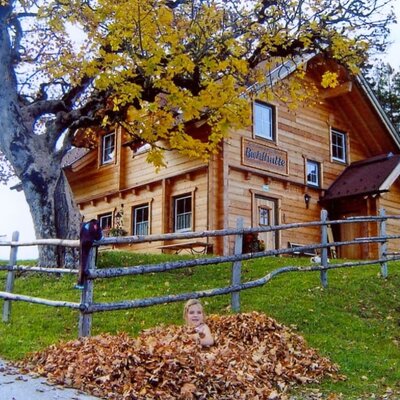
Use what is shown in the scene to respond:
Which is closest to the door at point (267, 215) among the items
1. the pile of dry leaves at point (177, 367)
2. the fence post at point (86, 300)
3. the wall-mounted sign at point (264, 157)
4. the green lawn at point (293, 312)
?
the wall-mounted sign at point (264, 157)

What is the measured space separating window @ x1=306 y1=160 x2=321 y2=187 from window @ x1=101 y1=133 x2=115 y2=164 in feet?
26.9

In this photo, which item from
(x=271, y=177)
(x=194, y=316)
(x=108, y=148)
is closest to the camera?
(x=194, y=316)

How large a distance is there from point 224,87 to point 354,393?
830cm

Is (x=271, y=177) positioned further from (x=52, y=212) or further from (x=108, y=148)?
(x=52, y=212)

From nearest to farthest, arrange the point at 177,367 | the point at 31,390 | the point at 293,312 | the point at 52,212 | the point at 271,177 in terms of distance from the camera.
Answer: the point at 31,390 < the point at 177,367 < the point at 293,312 < the point at 52,212 < the point at 271,177

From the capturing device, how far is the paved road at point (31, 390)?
5.62 metres

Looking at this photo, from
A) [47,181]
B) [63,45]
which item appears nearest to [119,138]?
[63,45]

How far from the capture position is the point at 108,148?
25.9m

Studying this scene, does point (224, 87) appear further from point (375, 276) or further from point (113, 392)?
point (113, 392)

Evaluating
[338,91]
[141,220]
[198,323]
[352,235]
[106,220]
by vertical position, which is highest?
[338,91]

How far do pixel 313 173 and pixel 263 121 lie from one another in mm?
3313

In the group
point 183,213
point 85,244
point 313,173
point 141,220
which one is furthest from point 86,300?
point 313,173

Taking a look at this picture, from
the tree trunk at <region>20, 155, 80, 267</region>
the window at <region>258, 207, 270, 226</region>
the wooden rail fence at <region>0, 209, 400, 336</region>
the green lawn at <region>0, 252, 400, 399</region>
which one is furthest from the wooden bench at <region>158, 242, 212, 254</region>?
the wooden rail fence at <region>0, 209, 400, 336</region>

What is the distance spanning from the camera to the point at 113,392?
5902 millimetres
